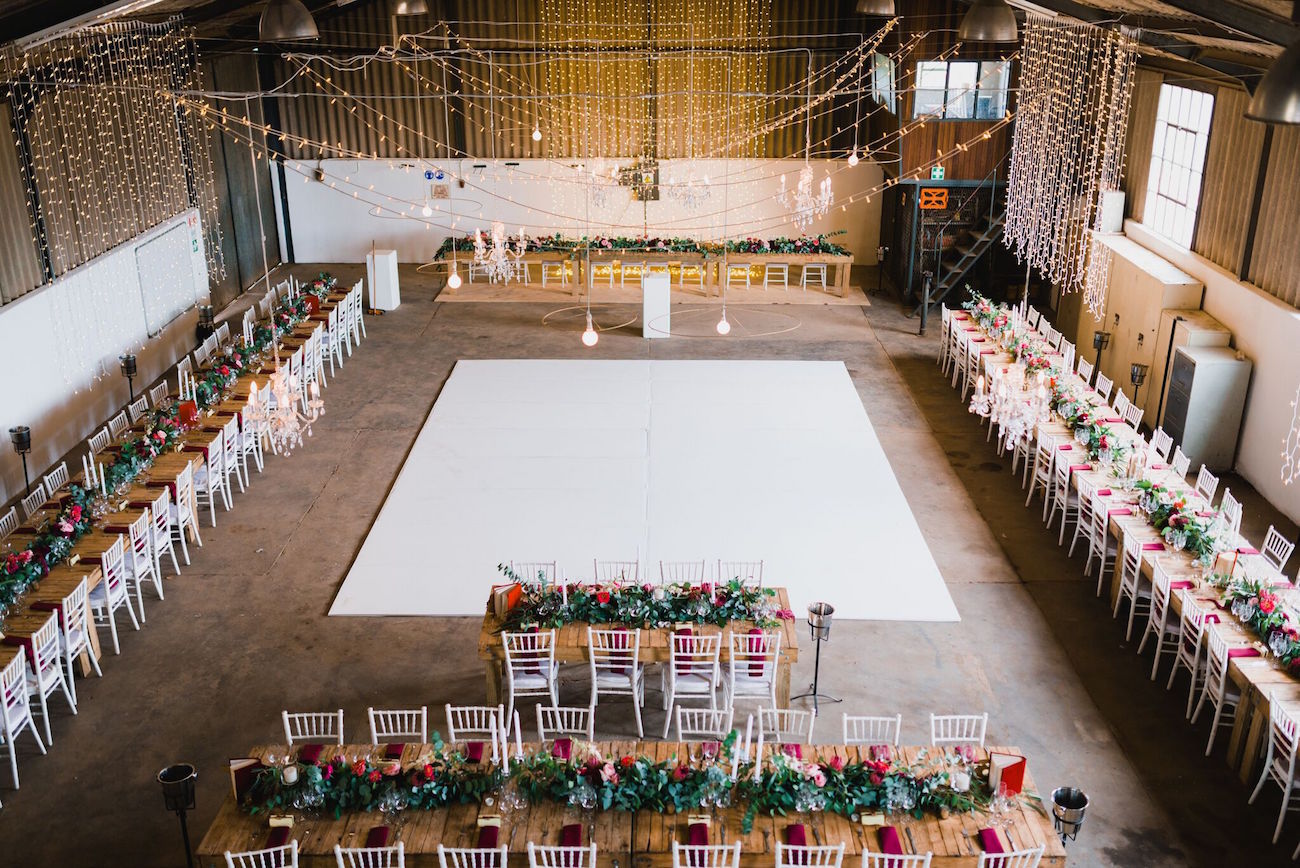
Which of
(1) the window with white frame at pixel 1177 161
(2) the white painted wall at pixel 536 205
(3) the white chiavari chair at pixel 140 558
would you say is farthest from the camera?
(2) the white painted wall at pixel 536 205

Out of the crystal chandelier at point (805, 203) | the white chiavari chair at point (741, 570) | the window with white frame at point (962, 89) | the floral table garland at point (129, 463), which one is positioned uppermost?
the window with white frame at point (962, 89)

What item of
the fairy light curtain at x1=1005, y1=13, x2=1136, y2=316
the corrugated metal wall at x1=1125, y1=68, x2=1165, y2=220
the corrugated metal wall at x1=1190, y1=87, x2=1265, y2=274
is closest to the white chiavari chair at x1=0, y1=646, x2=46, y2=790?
the corrugated metal wall at x1=1190, y1=87, x2=1265, y2=274

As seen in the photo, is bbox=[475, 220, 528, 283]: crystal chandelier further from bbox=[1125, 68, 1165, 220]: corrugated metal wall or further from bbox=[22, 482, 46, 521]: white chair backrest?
bbox=[1125, 68, 1165, 220]: corrugated metal wall

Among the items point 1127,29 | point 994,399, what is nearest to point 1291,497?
point 994,399

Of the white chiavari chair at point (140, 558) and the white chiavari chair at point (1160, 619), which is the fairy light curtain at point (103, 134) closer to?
the white chiavari chair at point (140, 558)

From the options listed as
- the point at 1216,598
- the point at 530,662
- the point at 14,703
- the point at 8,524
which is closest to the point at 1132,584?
the point at 1216,598

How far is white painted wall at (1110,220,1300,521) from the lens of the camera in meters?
13.0

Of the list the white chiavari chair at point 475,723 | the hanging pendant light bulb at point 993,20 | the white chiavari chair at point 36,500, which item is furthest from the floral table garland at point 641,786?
the hanging pendant light bulb at point 993,20

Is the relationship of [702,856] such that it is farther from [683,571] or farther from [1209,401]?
[1209,401]

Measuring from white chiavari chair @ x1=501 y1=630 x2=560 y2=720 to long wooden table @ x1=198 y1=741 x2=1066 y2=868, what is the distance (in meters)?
1.89

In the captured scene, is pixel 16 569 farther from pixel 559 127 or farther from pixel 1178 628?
pixel 559 127

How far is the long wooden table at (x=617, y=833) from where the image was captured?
688 centimetres

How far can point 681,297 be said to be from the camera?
22.2 metres

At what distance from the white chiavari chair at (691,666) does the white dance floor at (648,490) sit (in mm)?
2100
